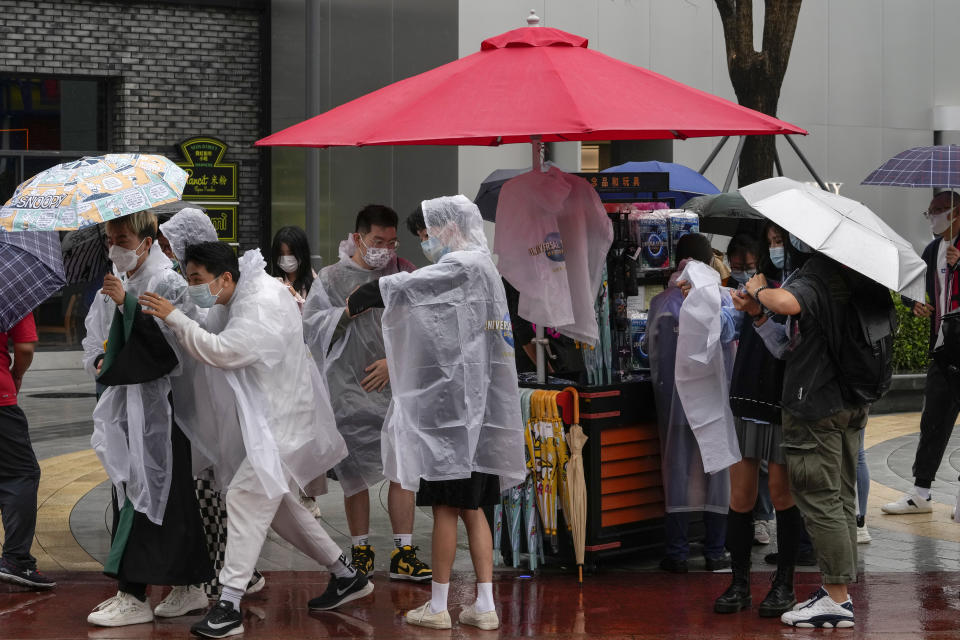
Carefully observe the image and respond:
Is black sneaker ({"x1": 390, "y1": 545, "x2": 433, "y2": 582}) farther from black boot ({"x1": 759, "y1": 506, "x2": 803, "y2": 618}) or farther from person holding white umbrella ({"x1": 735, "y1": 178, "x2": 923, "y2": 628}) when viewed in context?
person holding white umbrella ({"x1": 735, "y1": 178, "x2": 923, "y2": 628})

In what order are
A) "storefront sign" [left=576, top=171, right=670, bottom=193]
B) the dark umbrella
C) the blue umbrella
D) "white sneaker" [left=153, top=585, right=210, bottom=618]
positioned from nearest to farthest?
"white sneaker" [left=153, top=585, right=210, bottom=618] < "storefront sign" [left=576, top=171, right=670, bottom=193] < the dark umbrella < the blue umbrella

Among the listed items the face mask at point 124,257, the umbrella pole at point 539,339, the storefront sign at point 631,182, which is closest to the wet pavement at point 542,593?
the umbrella pole at point 539,339

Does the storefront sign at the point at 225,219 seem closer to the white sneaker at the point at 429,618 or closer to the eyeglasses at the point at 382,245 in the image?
the eyeglasses at the point at 382,245

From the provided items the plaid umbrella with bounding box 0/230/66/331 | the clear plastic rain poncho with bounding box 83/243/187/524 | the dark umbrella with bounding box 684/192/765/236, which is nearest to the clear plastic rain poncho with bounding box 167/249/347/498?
the clear plastic rain poncho with bounding box 83/243/187/524

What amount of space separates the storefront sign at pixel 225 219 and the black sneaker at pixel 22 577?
1119 cm

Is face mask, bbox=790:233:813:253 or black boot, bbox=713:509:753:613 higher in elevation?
face mask, bbox=790:233:813:253

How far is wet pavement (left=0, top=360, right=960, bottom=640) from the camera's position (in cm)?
583

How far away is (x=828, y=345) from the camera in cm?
560

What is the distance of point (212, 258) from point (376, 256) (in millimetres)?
1147

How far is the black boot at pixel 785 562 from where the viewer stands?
604 centimetres

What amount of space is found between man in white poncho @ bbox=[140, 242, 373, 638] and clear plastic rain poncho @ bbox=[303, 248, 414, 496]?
2.32ft

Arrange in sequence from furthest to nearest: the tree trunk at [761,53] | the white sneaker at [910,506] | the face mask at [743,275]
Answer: the tree trunk at [761,53]
the white sneaker at [910,506]
the face mask at [743,275]

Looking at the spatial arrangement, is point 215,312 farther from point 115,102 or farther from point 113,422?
point 115,102

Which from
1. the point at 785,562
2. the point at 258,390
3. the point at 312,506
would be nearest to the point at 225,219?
the point at 312,506
